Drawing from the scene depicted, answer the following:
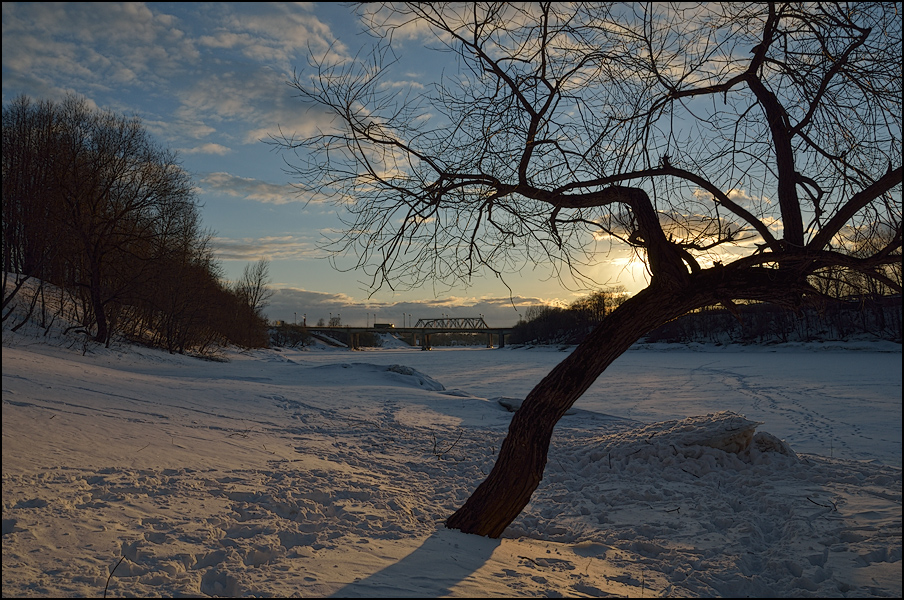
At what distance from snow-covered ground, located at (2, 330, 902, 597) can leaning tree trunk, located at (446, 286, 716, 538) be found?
33 centimetres

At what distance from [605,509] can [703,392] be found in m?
14.2

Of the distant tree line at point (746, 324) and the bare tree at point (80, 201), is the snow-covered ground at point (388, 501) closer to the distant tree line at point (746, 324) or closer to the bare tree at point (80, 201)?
the distant tree line at point (746, 324)

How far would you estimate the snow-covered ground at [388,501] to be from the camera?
11.0 ft

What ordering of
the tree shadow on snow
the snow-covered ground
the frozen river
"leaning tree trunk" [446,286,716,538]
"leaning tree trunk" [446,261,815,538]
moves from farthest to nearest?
the frozen river, "leaning tree trunk" [446,286,716,538], "leaning tree trunk" [446,261,815,538], the snow-covered ground, the tree shadow on snow

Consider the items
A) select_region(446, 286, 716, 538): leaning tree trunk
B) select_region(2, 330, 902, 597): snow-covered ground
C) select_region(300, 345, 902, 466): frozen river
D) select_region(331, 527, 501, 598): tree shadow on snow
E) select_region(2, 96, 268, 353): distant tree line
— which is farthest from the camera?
select_region(2, 96, 268, 353): distant tree line

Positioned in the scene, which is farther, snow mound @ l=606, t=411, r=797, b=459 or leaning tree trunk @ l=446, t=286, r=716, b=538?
snow mound @ l=606, t=411, r=797, b=459

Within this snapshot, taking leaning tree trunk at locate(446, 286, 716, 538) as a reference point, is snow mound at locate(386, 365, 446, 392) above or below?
below

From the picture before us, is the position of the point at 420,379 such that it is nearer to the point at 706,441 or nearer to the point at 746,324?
the point at 706,441

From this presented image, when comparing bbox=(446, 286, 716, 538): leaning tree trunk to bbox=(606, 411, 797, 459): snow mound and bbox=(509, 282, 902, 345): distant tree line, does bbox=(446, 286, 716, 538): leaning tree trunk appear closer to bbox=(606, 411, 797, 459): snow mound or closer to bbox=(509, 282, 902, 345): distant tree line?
bbox=(509, 282, 902, 345): distant tree line

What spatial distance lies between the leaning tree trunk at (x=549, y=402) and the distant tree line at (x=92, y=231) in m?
14.2

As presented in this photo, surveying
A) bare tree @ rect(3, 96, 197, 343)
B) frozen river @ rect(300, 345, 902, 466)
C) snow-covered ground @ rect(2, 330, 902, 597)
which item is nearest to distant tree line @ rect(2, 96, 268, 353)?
bare tree @ rect(3, 96, 197, 343)

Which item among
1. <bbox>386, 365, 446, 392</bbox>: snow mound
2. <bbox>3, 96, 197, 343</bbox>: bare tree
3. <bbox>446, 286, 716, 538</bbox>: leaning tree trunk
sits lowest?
<bbox>386, 365, 446, 392</bbox>: snow mound

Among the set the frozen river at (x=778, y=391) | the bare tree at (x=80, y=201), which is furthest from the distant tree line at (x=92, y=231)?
the frozen river at (x=778, y=391)

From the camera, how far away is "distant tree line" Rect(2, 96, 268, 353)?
625 inches
